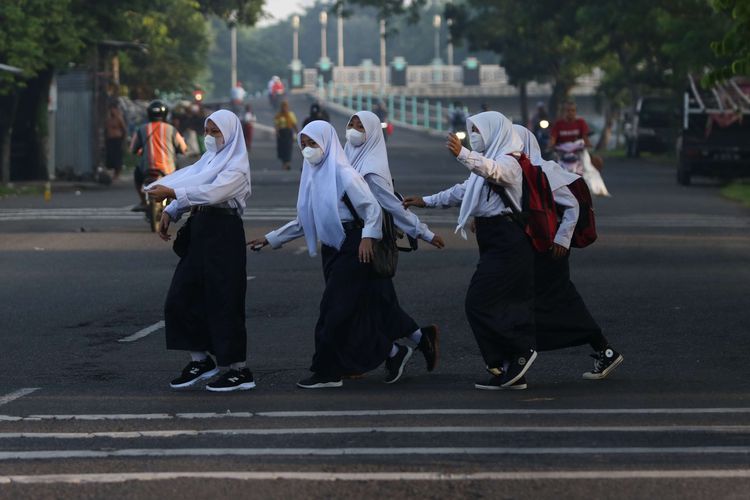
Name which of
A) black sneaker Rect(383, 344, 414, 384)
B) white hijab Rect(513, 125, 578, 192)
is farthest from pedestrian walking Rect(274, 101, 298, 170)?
black sneaker Rect(383, 344, 414, 384)

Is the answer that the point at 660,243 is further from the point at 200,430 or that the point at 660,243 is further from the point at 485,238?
the point at 200,430

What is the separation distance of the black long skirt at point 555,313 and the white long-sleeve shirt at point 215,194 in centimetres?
185

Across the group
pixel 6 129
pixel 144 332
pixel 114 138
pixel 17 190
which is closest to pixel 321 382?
pixel 144 332

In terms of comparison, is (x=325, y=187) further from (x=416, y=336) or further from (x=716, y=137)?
(x=716, y=137)

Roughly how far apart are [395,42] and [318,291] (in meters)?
A: 158

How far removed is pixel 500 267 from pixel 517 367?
1.95 ft

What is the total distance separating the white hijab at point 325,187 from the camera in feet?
34.5

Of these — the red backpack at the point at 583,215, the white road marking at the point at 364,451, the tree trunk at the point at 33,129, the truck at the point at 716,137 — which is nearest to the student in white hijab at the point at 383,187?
the red backpack at the point at 583,215

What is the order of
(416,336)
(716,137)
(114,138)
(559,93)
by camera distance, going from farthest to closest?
1. (559,93)
2. (114,138)
3. (716,137)
4. (416,336)

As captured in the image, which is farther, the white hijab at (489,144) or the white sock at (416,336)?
the white sock at (416,336)

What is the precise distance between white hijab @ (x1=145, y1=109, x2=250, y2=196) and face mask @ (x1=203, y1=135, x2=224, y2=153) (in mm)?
26

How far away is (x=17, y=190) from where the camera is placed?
117 feet

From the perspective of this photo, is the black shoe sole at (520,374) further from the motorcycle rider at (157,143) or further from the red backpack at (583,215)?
the motorcycle rider at (157,143)

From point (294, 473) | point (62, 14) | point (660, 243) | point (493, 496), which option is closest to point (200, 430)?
point (294, 473)
